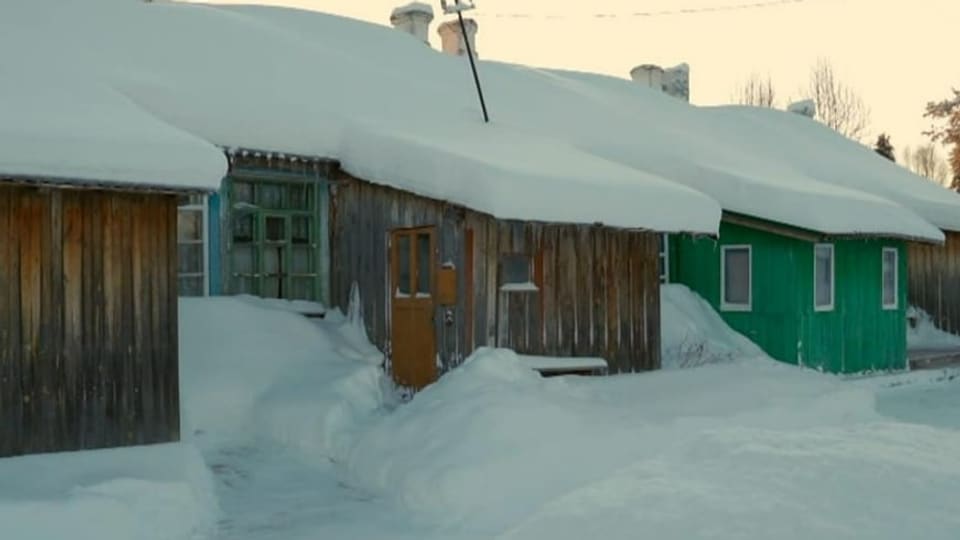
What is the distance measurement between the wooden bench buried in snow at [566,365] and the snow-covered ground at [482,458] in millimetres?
289

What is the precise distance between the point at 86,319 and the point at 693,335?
1008 centimetres

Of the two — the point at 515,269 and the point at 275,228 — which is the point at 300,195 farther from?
the point at 515,269

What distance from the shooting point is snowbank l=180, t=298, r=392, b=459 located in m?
10.7

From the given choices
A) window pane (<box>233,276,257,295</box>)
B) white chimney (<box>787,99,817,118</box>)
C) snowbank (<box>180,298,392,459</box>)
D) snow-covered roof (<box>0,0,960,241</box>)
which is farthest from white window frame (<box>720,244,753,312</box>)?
white chimney (<box>787,99,817,118</box>)

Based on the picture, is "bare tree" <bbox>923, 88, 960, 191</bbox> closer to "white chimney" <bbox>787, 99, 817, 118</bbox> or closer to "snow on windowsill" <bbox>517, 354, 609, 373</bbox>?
"white chimney" <bbox>787, 99, 817, 118</bbox>

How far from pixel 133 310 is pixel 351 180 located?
503 centimetres

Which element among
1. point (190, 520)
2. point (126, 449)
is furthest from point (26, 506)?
point (126, 449)

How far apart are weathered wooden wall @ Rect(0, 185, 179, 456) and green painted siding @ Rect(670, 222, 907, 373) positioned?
34.2 ft

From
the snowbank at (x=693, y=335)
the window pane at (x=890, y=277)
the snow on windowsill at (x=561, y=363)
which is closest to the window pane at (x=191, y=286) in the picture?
the snow on windowsill at (x=561, y=363)

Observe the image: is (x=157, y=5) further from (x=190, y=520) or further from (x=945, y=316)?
(x=945, y=316)

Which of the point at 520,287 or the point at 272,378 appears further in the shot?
the point at 520,287

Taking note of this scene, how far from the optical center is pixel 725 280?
17672 millimetres

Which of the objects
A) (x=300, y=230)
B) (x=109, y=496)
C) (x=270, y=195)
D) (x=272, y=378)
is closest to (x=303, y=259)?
(x=300, y=230)

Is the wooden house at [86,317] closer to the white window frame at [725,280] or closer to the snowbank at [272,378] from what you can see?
the snowbank at [272,378]
